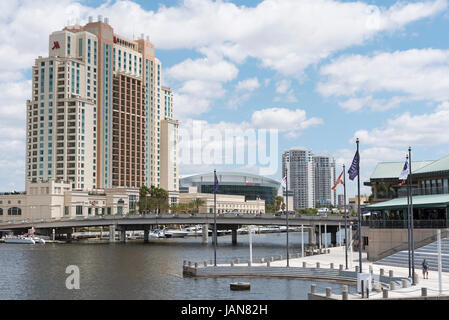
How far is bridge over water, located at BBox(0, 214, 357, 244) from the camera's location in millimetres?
147750

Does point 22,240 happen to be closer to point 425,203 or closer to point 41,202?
point 41,202

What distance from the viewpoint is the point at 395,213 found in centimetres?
9225

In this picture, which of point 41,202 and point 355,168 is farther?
point 41,202

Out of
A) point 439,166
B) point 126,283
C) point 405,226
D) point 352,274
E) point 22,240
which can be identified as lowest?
point 126,283

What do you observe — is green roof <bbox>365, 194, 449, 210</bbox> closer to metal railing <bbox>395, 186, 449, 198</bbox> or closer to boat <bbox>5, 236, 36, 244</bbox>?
metal railing <bbox>395, 186, 449, 198</bbox>

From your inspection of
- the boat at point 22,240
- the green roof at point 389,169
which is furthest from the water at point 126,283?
the boat at point 22,240

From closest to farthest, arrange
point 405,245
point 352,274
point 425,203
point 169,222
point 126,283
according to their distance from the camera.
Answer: point 352,274, point 126,283, point 405,245, point 425,203, point 169,222

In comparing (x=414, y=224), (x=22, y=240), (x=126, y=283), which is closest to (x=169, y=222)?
(x=22, y=240)

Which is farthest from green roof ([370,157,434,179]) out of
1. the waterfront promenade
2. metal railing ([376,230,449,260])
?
metal railing ([376,230,449,260])

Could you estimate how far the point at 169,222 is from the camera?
159 meters

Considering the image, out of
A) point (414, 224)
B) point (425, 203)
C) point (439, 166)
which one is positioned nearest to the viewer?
point (414, 224)
